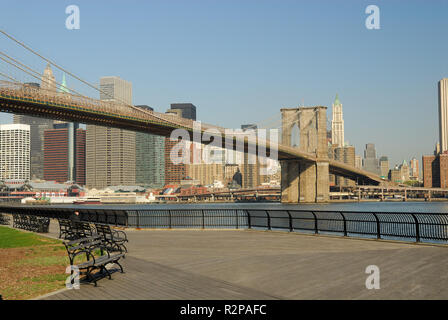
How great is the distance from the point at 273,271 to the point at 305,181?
93.7m

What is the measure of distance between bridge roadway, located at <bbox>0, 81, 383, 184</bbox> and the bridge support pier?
23.0 m

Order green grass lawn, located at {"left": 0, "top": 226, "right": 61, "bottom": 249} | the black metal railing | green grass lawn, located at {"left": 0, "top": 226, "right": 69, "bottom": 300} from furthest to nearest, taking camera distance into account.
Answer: green grass lawn, located at {"left": 0, "top": 226, "right": 61, "bottom": 249}
the black metal railing
green grass lawn, located at {"left": 0, "top": 226, "right": 69, "bottom": 300}

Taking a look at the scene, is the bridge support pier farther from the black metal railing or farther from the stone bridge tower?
the black metal railing

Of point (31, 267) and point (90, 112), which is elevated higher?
point (90, 112)

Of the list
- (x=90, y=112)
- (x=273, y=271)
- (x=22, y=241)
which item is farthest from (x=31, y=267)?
(x=90, y=112)

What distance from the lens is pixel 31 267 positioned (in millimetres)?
11469

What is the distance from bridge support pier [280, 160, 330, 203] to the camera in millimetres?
101500

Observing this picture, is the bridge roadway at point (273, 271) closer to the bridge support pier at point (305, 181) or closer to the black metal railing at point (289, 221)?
the black metal railing at point (289, 221)

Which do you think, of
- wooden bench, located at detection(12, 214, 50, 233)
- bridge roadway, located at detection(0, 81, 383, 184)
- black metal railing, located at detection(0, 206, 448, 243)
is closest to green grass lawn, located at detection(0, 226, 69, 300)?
wooden bench, located at detection(12, 214, 50, 233)

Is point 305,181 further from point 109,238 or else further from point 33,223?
point 109,238

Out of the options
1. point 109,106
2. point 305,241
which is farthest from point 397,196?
point 305,241

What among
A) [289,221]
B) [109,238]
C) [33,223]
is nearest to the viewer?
[109,238]
